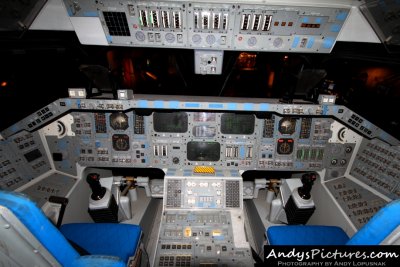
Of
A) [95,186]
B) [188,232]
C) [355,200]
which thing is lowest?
[188,232]

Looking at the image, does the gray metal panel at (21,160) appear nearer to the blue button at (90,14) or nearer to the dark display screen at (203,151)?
the blue button at (90,14)

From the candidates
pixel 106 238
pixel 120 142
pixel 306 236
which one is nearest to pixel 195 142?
A: pixel 120 142

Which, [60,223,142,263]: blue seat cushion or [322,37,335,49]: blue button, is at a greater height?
[322,37,335,49]: blue button

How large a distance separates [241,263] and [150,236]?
1460mm


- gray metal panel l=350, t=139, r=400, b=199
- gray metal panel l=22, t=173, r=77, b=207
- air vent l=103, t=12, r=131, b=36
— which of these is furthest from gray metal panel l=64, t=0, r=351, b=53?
gray metal panel l=22, t=173, r=77, b=207

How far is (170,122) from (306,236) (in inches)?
71.9

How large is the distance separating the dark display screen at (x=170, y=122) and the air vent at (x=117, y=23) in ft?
3.00

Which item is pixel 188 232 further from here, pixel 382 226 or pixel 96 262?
pixel 382 226

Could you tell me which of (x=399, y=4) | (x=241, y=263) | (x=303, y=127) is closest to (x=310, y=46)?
(x=399, y=4)

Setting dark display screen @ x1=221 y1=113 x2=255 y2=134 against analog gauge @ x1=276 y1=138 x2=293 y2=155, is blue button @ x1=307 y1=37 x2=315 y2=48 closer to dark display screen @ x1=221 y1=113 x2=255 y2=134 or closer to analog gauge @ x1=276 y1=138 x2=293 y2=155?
dark display screen @ x1=221 y1=113 x2=255 y2=134

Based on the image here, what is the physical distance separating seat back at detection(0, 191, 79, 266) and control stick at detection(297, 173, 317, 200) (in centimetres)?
221

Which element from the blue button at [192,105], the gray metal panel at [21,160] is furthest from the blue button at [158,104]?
the gray metal panel at [21,160]

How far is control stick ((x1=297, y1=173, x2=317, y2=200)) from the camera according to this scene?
2.21 meters

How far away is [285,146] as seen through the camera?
2.54m
